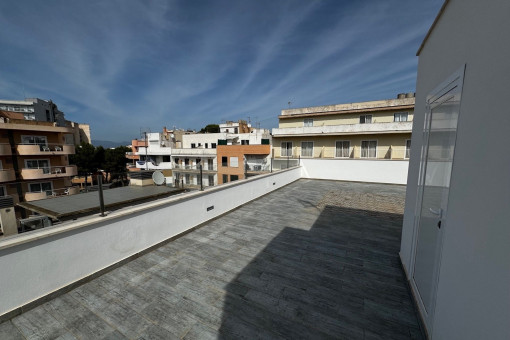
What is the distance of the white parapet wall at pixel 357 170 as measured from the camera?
10.6m

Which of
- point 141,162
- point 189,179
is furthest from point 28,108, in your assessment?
point 189,179

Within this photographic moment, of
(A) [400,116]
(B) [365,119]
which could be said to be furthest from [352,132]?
(A) [400,116]

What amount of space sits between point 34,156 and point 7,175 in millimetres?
2610

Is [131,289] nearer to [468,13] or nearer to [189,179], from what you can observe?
[468,13]

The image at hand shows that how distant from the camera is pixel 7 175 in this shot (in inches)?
642

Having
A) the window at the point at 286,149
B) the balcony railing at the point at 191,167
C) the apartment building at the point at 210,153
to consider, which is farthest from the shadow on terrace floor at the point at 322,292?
the balcony railing at the point at 191,167

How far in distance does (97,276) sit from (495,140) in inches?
182

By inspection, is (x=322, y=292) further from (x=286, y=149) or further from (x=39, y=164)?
(x=39, y=164)

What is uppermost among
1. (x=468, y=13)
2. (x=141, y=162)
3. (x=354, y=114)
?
(x=354, y=114)

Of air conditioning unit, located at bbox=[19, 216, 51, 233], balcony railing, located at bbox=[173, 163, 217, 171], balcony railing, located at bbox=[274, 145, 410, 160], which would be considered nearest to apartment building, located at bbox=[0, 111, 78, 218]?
balcony railing, located at bbox=[173, 163, 217, 171]

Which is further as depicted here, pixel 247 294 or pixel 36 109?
pixel 36 109

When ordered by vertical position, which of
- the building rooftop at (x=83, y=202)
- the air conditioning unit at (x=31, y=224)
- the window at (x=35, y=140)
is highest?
the window at (x=35, y=140)

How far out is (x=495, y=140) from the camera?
3.90 ft

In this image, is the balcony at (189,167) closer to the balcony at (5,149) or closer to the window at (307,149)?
the window at (307,149)
